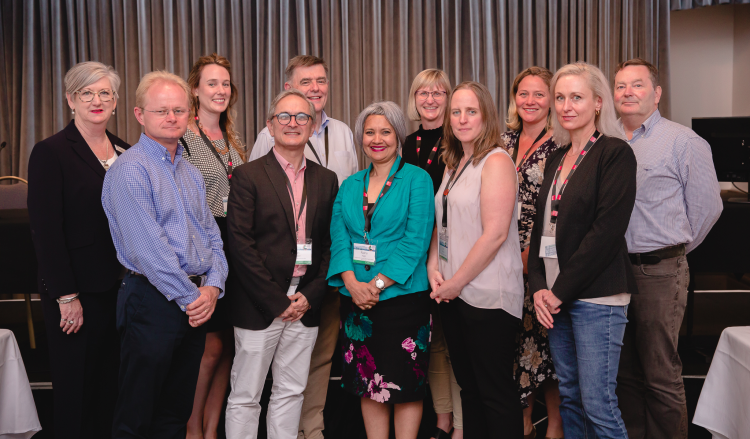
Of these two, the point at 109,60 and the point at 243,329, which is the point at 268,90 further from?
the point at 243,329

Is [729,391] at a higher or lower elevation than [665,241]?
lower

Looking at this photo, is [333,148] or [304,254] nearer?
[304,254]

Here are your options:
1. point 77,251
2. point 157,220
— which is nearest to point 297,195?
point 157,220

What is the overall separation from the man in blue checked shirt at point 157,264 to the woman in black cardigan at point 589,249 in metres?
1.37

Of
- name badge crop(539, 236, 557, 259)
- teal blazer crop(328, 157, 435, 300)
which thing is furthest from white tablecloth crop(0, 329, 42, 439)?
name badge crop(539, 236, 557, 259)

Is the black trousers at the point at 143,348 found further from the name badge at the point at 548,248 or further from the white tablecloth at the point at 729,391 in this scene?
the white tablecloth at the point at 729,391

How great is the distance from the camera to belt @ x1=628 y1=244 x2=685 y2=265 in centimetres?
245

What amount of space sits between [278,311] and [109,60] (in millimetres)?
4599

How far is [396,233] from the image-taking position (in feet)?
7.79

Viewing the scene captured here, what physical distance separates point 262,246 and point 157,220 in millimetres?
458

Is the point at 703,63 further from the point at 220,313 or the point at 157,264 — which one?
the point at 157,264

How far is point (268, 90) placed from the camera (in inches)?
221

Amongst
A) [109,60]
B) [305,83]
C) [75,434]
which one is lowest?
[75,434]

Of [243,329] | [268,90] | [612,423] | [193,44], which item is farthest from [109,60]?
[612,423]
